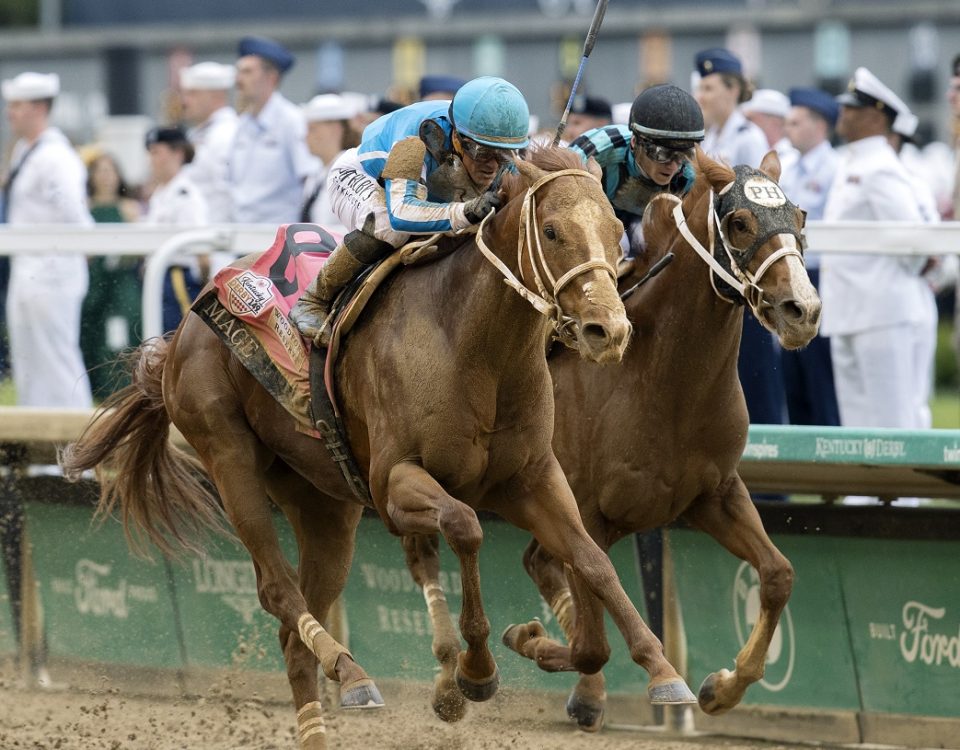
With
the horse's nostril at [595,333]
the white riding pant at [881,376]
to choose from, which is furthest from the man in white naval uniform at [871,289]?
the horse's nostril at [595,333]

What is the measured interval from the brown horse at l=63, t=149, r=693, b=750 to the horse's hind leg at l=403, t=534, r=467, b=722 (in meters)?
0.03

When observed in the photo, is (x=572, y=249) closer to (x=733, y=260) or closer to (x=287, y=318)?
(x=733, y=260)

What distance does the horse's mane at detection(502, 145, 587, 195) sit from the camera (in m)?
4.56

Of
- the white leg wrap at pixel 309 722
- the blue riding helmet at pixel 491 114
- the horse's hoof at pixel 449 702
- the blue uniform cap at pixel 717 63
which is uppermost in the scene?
the blue riding helmet at pixel 491 114

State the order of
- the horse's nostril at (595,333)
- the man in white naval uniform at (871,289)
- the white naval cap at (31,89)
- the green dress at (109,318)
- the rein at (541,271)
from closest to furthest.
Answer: the horse's nostril at (595,333)
the rein at (541,271)
the man in white naval uniform at (871,289)
the green dress at (109,318)
the white naval cap at (31,89)

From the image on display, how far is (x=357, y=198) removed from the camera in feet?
17.6

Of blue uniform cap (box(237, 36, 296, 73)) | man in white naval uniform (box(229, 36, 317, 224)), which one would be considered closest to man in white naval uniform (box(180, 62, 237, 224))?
man in white naval uniform (box(229, 36, 317, 224))

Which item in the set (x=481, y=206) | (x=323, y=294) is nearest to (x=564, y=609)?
(x=323, y=294)

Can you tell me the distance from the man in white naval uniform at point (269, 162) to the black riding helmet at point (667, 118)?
335 centimetres

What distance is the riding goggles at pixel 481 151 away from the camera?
15.7 ft

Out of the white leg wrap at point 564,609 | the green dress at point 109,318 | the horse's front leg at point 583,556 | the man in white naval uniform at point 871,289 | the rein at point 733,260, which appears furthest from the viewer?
the green dress at point 109,318

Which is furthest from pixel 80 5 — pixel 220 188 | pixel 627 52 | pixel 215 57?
pixel 220 188

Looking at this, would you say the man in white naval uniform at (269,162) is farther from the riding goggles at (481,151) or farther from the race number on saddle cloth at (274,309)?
the riding goggles at (481,151)

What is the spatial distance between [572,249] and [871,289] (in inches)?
81.6
